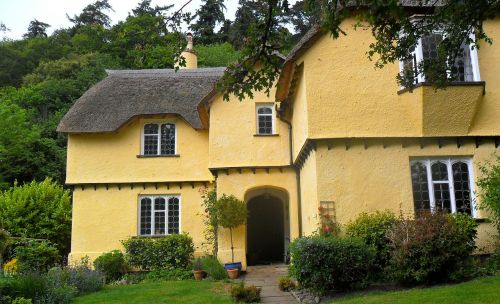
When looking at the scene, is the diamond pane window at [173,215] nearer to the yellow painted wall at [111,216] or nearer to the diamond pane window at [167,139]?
the yellow painted wall at [111,216]

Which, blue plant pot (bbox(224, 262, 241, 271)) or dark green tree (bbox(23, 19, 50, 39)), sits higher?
dark green tree (bbox(23, 19, 50, 39))

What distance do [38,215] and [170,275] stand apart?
8.25m

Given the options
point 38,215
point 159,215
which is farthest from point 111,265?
point 38,215

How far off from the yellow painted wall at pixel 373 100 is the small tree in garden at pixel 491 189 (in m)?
1.08

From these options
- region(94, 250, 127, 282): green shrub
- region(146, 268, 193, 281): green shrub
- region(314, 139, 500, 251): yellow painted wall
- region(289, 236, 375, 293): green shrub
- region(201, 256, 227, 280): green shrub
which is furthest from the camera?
region(94, 250, 127, 282): green shrub

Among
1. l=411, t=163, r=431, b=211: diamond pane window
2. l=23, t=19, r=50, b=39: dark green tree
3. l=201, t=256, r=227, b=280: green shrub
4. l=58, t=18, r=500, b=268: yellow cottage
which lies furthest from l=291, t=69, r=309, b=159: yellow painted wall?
l=23, t=19, r=50, b=39: dark green tree

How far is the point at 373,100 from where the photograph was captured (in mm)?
14281

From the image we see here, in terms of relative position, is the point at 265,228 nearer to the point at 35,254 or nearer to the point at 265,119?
the point at 265,119

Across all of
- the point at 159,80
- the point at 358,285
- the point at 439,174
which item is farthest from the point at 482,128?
the point at 159,80

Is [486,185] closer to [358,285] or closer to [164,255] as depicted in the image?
[358,285]

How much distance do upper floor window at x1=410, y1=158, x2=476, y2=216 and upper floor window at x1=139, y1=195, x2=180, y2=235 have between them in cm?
1009

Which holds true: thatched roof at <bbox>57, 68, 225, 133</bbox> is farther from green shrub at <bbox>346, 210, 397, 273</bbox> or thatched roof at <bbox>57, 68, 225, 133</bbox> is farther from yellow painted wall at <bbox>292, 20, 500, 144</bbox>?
green shrub at <bbox>346, 210, 397, 273</bbox>

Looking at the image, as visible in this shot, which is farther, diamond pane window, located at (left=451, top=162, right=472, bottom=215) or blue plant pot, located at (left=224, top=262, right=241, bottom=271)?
blue plant pot, located at (left=224, top=262, right=241, bottom=271)

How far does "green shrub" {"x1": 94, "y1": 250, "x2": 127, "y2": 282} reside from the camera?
18391 millimetres
